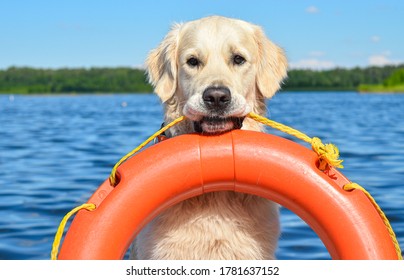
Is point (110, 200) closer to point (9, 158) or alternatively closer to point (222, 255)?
point (222, 255)

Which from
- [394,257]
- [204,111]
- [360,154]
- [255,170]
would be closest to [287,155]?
[255,170]

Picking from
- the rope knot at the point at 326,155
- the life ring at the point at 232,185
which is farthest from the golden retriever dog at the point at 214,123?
the rope knot at the point at 326,155

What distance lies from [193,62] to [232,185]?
0.80 metres

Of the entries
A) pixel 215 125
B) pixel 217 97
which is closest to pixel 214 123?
pixel 215 125

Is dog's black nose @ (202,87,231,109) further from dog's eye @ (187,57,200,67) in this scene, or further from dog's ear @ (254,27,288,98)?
dog's ear @ (254,27,288,98)

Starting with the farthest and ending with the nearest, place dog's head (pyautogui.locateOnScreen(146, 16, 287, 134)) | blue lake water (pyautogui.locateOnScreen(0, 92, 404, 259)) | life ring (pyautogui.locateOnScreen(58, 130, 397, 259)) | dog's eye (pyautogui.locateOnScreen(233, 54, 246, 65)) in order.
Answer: blue lake water (pyautogui.locateOnScreen(0, 92, 404, 259)) → dog's eye (pyautogui.locateOnScreen(233, 54, 246, 65)) → dog's head (pyautogui.locateOnScreen(146, 16, 287, 134)) → life ring (pyautogui.locateOnScreen(58, 130, 397, 259))

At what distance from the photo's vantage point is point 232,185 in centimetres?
373

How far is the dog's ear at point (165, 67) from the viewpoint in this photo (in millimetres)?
4262

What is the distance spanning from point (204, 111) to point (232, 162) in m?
0.30

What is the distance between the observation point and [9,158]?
43.6 ft

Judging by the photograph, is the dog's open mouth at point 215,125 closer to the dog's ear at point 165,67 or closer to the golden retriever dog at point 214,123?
the golden retriever dog at point 214,123

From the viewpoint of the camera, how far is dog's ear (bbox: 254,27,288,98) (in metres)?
4.27

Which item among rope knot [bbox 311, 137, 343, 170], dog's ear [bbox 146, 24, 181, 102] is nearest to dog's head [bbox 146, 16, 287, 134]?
dog's ear [bbox 146, 24, 181, 102]

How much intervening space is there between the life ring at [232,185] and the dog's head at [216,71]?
148 mm
